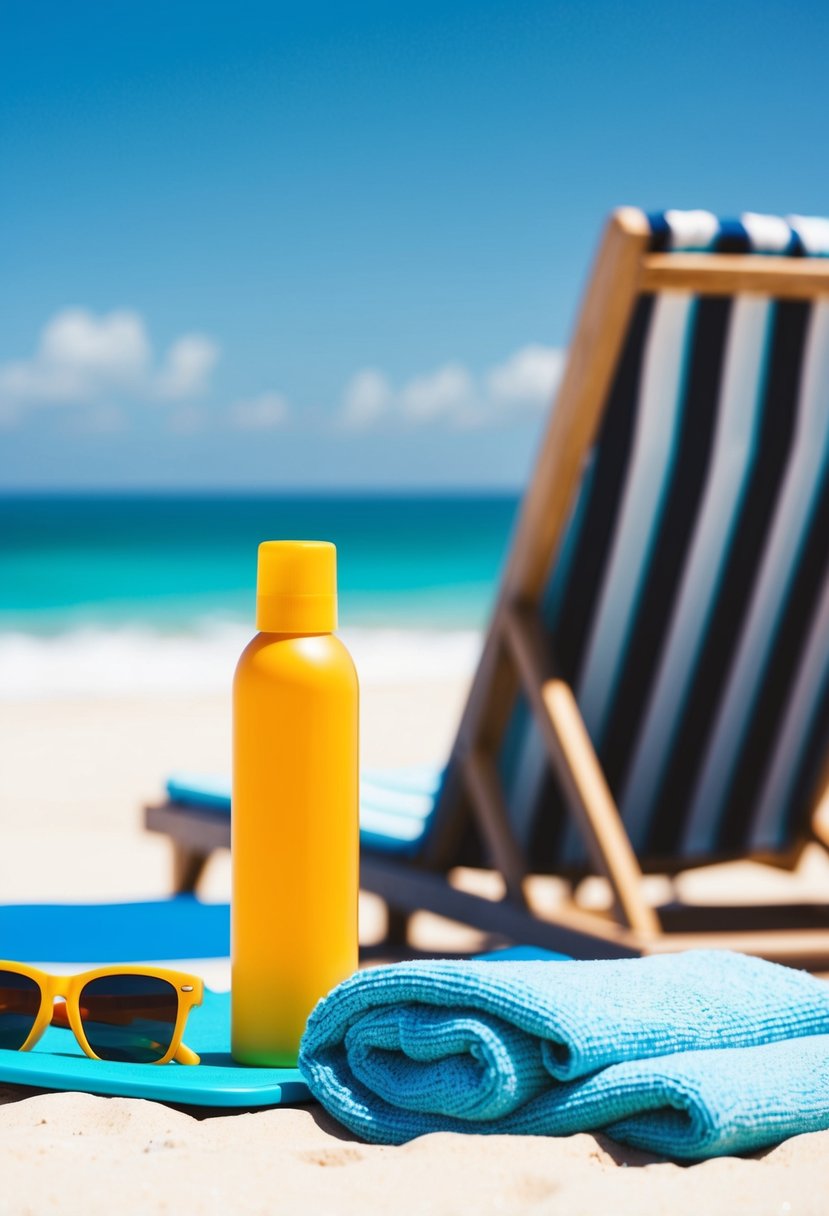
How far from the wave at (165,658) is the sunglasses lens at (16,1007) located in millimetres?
11018

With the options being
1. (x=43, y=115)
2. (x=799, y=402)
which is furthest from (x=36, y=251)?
(x=799, y=402)

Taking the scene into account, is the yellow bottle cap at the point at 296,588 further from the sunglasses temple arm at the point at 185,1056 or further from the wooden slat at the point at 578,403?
the wooden slat at the point at 578,403

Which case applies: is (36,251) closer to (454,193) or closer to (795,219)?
(454,193)

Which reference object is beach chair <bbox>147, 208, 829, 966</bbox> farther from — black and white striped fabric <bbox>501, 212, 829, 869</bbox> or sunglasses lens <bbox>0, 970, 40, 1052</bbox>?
sunglasses lens <bbox>0, 970, 40, 1052</bbox>

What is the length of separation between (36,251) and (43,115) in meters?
3.35

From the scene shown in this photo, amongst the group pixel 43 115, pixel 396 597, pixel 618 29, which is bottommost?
pixel 396 597

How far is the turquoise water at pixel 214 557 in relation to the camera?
71.9 feet

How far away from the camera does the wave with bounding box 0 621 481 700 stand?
14.3 meters

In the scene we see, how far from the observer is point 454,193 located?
43844 millimetres

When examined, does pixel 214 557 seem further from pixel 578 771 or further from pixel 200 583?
pixel 578 771

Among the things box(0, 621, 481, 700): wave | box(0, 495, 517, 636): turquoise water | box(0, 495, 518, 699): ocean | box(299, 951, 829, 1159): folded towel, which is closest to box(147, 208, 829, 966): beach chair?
box(299, 951, 829, 1159): folded towel

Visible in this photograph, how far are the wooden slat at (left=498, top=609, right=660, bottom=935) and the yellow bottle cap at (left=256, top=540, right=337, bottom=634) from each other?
1156mm

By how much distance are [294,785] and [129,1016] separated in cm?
34

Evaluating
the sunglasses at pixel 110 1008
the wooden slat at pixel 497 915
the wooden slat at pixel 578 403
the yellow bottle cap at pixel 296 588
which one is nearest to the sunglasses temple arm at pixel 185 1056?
the sunglasses at pixel 110 1008
